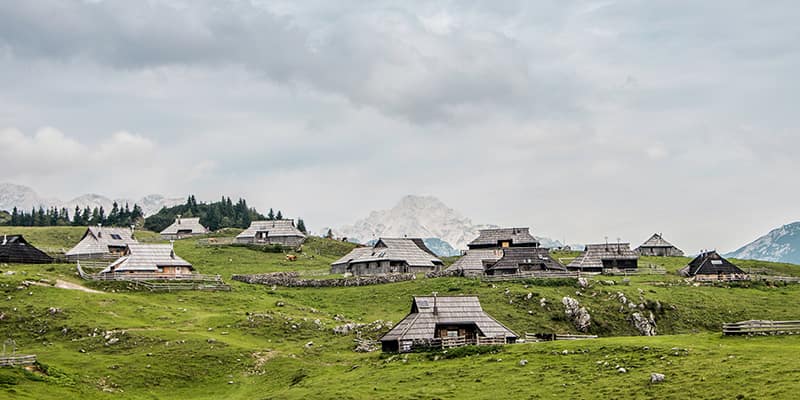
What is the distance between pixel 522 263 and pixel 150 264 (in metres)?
46.3

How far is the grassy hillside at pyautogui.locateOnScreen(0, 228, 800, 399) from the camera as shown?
169 ft

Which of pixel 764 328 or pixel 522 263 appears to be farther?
pixel 522 263

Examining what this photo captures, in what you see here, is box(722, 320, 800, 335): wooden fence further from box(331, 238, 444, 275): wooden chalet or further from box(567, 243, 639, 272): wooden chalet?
box(331, 238, 444, 275): wooden chalet

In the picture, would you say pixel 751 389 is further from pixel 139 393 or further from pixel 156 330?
pixel 156 330

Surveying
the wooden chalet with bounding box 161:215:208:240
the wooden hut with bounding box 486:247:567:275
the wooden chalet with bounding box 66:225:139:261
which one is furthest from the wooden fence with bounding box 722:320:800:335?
the wooden chalet with bounding box 161:215:208:240

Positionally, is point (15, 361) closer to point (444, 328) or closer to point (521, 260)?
point (444, 328)

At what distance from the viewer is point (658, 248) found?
527 feet

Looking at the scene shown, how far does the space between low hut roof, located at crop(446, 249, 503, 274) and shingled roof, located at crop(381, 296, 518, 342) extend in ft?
125

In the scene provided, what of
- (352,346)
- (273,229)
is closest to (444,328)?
(352,346)

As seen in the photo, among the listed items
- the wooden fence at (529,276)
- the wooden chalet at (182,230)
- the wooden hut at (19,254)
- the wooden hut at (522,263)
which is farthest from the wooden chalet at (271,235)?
the wooden fence at (529,276)

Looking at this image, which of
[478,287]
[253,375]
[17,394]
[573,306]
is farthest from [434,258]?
[17,394]

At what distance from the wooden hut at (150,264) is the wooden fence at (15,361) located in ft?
134

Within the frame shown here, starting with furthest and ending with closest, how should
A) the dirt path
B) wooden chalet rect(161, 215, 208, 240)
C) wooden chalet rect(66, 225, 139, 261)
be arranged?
wooden chalet rect(161, 215, 208, 240)
wooden chalet rect(66, 225, 139, 261)
the dirt path

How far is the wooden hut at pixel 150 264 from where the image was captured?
10031cm
